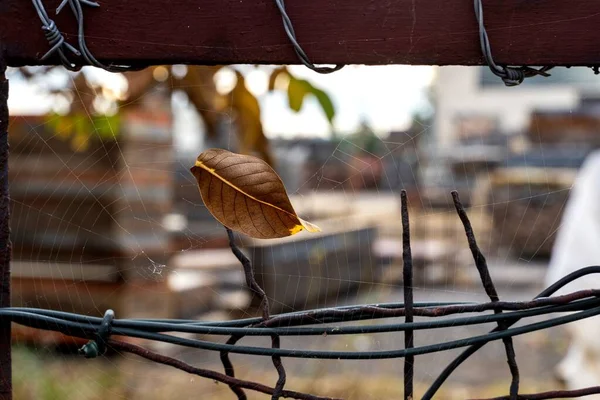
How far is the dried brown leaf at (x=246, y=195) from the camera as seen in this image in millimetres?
593

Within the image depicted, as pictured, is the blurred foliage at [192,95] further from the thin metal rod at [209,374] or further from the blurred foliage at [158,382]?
the blurred foliage at [158,382]

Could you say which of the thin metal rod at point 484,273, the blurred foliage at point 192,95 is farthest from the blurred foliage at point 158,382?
the thin metal rod at point 484,273

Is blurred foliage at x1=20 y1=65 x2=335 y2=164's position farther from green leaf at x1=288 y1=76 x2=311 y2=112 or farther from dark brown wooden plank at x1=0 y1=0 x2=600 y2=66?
dark brown wooden plank at x1=0 y1=0 x2=600 y2=66

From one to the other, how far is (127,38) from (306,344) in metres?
3.01

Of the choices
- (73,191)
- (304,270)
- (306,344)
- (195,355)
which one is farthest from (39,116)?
(304,270)

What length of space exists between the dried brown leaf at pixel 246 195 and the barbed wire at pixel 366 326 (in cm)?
2

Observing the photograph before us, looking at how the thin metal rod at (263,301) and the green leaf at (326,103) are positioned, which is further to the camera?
the green leaf at (326,103)

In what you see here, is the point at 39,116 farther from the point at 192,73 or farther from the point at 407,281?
the point at 407,281

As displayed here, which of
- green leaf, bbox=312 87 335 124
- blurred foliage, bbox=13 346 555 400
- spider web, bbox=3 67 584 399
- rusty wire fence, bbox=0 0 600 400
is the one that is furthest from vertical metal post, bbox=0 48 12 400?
blurred foliage, bbox=13 346 555 400

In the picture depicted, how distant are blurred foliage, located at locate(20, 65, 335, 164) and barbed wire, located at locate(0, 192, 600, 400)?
81 cm

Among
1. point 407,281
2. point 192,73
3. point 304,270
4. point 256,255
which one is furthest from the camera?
point 304,270

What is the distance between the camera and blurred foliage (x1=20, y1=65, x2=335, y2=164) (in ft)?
5.08

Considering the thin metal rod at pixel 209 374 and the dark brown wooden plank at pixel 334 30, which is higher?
the dark brown wooden plank at pixel 334 30

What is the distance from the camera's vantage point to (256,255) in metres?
4.10
